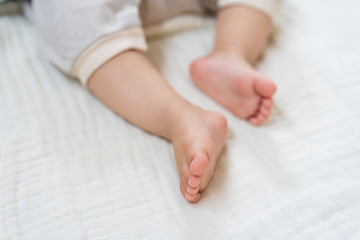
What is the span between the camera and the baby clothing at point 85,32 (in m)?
0.56

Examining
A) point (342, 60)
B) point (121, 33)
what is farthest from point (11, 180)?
point (342, 60)

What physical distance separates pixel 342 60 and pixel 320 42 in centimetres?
7

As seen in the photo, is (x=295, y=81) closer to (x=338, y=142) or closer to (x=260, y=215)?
(x=338, y=142)

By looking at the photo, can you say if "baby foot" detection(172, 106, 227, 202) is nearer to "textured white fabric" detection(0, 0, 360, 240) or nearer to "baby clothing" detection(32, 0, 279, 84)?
"textured white fabric" detection(0, 0, 360, 240)

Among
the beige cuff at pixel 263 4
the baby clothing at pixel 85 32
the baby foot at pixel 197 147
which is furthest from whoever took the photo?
the beige cuff at pixel 263 4

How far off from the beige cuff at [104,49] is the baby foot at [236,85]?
0.41 feet

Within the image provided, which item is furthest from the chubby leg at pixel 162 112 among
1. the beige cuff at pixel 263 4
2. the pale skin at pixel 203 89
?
the beige cuff at pixel 263 4

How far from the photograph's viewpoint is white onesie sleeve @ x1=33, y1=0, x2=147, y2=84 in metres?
0.56

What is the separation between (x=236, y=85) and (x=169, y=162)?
0.17 m

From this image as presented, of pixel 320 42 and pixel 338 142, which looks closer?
pixel 338 142

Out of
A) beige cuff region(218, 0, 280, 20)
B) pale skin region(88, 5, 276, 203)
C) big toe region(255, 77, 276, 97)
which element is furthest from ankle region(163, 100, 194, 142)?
beige cuff region(218, 0, 280, 20)

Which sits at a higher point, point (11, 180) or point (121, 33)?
point (121, 33)

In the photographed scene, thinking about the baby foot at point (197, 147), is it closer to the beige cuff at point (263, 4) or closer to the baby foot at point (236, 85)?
the baby foot at point (236, 85)

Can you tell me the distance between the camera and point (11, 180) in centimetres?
49
